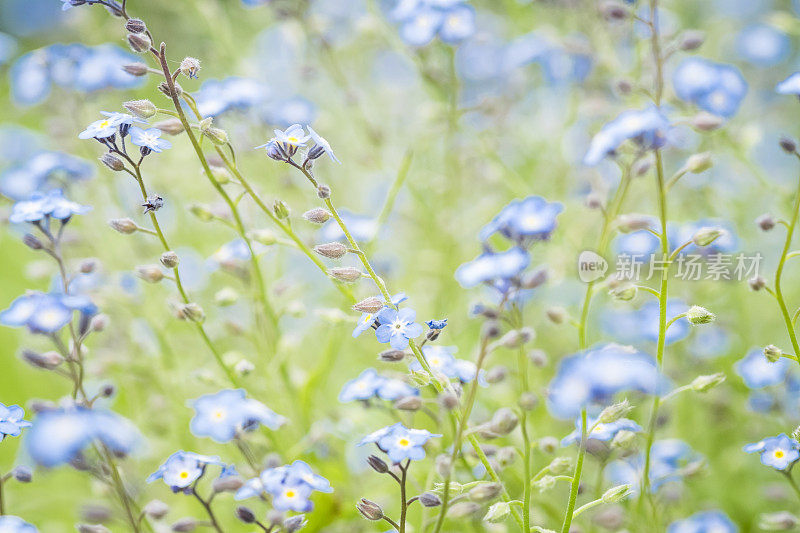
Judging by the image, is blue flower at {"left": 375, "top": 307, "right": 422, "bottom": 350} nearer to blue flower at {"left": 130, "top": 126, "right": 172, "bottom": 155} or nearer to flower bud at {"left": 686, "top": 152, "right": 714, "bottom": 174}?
blue flower at {"left": 130, "top": 126, "right": 172, "bottom": 155}

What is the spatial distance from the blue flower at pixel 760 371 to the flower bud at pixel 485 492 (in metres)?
0.90

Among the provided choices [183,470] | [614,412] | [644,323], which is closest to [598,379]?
[614,412]

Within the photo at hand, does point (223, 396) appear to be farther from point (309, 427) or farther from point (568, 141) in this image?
point (568, 141)

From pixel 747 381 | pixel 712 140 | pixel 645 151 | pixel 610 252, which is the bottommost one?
pixel 610 252

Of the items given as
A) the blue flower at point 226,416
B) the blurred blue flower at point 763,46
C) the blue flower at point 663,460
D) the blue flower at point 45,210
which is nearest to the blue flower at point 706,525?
the blue flower at point 663,460

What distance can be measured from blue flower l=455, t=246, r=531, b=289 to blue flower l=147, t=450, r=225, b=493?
57 cm

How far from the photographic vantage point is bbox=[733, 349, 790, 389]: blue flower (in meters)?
1.95

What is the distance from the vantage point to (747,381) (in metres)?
1.97

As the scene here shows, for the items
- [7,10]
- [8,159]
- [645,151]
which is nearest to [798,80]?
[645,151]

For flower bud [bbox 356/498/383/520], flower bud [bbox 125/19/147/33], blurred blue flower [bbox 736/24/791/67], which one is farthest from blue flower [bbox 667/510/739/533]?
blurred blue flower [bbox 736/24/791/67]

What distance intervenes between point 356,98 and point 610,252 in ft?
3.61

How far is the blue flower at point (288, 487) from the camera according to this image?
135 centimetres

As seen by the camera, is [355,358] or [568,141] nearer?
[355,358]

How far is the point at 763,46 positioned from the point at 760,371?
5.93 ft
